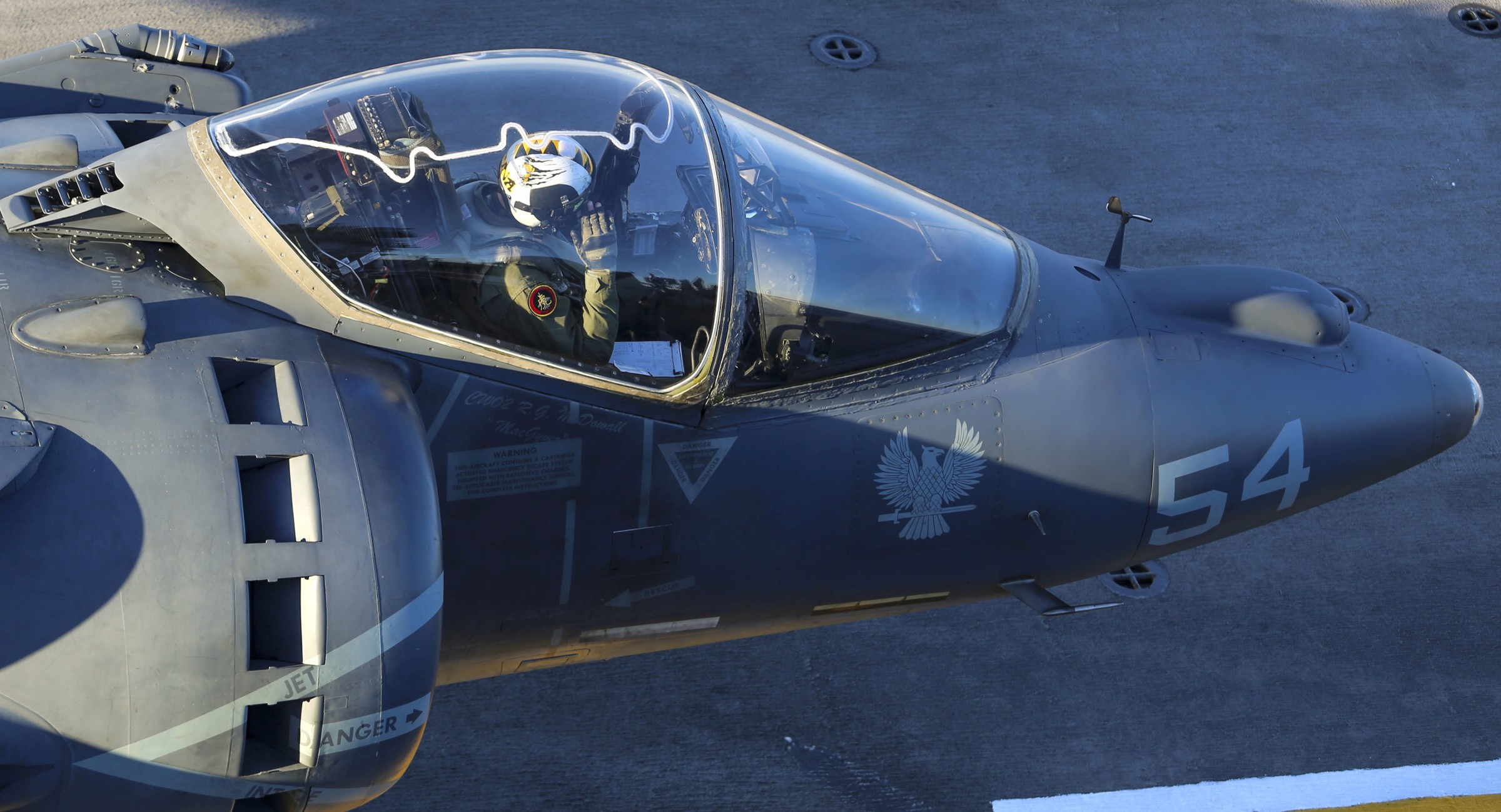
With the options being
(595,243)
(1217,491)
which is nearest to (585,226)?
(595,243)

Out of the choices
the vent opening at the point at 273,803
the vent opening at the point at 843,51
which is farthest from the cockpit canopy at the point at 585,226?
the vent opening at the point at 843,51

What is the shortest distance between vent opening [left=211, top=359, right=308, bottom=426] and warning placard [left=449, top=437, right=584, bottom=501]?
23.7 inches

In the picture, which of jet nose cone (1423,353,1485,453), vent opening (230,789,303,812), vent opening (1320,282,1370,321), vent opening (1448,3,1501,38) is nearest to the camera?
vent opening (230,789,303,812)

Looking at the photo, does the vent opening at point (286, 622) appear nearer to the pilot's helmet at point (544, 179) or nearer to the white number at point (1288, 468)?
the pilot's helmet at point (544, 179)

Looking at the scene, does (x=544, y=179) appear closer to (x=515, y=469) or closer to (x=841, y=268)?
(x=515, y=469)

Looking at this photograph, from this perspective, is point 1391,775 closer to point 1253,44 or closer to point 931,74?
point 931,74

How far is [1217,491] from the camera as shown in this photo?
485 cm

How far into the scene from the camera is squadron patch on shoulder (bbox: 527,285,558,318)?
404 centimetres

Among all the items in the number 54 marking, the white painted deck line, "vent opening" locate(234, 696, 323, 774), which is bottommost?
the white painted deck line

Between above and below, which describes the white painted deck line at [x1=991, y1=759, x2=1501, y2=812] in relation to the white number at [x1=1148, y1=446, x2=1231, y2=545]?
below

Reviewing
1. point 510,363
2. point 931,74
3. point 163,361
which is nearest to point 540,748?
point 510,363

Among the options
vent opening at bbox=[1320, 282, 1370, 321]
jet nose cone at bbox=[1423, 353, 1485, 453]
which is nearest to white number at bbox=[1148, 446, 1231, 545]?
jet nose cone at bbox=[1423, 353, 1485, 453]

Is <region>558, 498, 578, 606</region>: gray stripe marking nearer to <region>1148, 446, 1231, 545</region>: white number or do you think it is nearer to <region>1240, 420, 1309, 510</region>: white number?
<region>1148, 446, 1231, 545</region>: white number

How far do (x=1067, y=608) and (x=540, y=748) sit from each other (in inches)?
106
